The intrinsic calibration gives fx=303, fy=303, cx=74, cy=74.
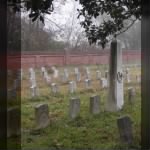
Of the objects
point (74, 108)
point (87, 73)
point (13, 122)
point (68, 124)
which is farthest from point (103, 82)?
point (13, 122)

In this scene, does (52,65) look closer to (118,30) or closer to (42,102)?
(42,102)

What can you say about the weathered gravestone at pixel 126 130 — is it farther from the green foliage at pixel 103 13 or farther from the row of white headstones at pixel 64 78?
the green foliage at pixel 103 13

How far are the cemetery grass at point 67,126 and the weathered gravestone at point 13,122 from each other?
0.46 ft

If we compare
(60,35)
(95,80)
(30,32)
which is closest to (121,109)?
(95,80)

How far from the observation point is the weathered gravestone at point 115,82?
246 cm

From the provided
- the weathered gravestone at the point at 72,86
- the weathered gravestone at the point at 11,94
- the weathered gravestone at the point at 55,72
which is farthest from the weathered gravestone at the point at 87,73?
the weathered gravestone at the point at 11,94

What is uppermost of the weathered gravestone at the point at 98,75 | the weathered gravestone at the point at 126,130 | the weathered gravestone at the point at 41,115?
the weathered gravestone at the point at 98,75

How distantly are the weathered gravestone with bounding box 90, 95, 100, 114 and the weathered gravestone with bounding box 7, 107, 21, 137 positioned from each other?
2.45 ft

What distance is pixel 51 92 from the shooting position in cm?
202

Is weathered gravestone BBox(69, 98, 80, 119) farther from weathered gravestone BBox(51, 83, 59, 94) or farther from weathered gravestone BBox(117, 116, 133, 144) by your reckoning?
weathered gravestone BBox(117, 116, 133, 144)

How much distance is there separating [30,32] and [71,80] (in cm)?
54

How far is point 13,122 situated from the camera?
5.08ft

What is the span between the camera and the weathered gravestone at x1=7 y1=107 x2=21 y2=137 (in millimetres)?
1468

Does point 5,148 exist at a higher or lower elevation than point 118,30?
lower
